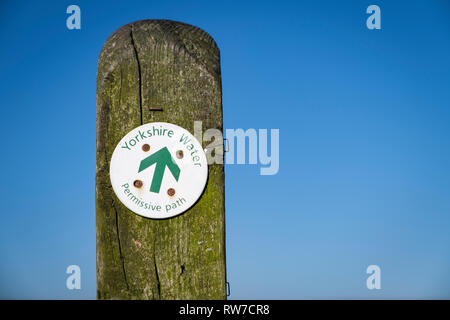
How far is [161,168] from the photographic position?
1.74 m

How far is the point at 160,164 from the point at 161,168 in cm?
2

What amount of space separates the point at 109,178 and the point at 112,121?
0.83ft

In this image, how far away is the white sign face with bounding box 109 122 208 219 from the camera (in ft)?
5.68

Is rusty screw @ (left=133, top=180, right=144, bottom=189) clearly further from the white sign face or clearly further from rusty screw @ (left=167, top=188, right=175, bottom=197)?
rusty screw @ (left=167, top=188, right=175, bottom=197)

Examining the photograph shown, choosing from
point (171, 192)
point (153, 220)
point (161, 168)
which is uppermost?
point (161, 168)

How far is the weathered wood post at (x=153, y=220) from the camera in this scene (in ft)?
5.65

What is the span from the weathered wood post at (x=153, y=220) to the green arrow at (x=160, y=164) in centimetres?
14

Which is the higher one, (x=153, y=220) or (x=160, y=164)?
(x=160, y=164)

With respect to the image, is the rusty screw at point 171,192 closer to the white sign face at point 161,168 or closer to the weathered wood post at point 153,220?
the white sign face at point 161,168

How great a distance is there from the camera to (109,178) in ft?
5.79

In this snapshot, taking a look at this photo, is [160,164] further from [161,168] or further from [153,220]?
[153,220]

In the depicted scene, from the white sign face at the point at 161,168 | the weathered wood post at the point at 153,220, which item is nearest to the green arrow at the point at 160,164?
the white sign face at the point at 161,168

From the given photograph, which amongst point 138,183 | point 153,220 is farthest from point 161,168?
point 153,220

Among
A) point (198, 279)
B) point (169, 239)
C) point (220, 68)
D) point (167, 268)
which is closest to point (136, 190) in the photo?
point (169, 239)
